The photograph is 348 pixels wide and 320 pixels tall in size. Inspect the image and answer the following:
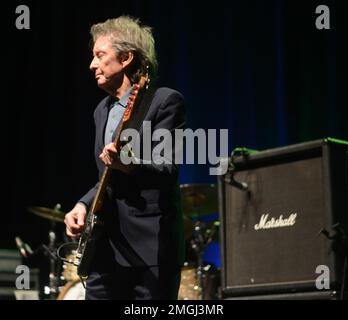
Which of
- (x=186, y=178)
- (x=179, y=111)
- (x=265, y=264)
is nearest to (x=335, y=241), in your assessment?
(x=265, y=264)

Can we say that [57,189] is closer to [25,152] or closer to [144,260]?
[25,152]

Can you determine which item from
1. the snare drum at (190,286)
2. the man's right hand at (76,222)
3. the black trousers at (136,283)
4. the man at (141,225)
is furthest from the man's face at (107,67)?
the snare drum at (190,286)

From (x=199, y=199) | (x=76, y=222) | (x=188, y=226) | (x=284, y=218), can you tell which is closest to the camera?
(x=76, y=222)

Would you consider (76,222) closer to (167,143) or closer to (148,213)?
(148,213)

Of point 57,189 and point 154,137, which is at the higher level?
point 154,137

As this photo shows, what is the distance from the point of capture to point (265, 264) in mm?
3521

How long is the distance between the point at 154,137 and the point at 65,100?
4.41 m

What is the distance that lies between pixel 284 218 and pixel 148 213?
1.23 m

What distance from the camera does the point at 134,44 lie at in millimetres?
2670

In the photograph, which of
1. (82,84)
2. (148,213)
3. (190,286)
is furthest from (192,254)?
(148,213)

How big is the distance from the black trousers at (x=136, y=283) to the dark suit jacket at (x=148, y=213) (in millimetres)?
28

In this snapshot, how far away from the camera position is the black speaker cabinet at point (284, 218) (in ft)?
10.6

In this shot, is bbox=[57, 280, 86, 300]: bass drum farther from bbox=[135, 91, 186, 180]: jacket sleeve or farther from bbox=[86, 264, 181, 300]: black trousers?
bbox=[135, 91, 186, 180]: jacket sleeve

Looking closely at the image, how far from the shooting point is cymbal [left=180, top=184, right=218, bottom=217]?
18.0 ft
